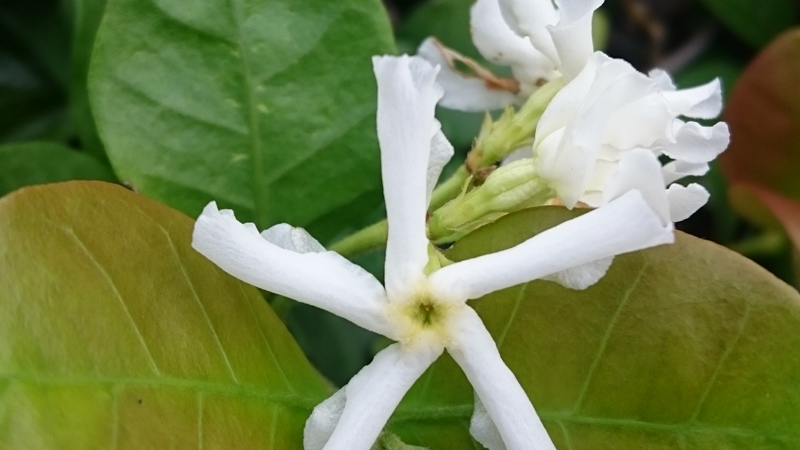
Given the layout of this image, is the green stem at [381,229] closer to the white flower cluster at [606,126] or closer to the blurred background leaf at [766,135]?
the white flower cluster at [606,126]

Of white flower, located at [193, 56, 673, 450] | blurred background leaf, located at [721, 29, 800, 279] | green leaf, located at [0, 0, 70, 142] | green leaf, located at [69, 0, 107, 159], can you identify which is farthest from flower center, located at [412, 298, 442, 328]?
green leaf, located at [0, 0, 70, 142]

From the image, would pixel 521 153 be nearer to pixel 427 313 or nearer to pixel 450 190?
pixel 450 190

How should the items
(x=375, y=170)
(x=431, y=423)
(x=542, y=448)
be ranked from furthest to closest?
1. (x=375, y=170)
2. (x=431, y=423)
3. (x=542, y=448)

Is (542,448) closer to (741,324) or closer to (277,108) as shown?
(741,324)

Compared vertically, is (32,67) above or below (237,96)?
below

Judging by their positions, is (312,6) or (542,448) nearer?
(542,448)

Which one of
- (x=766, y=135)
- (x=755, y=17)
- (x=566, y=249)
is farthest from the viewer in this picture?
(x=755, y=17)

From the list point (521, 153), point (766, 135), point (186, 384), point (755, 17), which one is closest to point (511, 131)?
point (521, 153)

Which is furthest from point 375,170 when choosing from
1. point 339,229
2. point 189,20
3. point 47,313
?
point 47,313
